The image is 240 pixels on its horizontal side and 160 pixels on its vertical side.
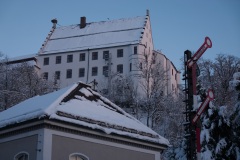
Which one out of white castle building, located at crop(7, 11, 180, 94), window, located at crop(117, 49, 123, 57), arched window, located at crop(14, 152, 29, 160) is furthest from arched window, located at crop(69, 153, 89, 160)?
window, located at crop(117, 49, 123, 57)

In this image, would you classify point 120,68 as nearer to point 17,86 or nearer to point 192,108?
point 17,86

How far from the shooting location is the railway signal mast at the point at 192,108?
11.5 metres

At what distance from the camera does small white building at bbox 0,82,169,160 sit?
16.4 m

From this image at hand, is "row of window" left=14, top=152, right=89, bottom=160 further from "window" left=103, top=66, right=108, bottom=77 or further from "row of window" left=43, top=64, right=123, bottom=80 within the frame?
"window" left=103, top=66, right=108, bottom=77

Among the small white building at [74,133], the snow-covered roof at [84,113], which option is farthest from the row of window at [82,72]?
the small white building at [74,133]

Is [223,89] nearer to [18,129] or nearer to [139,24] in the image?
[139,24]

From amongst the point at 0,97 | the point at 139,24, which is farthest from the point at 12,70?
the point at 139,24

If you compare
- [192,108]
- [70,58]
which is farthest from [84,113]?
[70,58]

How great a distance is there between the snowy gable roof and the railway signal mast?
51956 millimetres

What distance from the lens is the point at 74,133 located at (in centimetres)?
1720

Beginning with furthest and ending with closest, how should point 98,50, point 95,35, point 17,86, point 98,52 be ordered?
point 95,35, point 98,50, point 98,52, point 17,86

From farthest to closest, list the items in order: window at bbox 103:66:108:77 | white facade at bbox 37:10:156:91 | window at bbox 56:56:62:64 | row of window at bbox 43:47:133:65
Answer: window at bbox 56:56:62:64, row of window at bbox 43:47:133:65, white facade at bbox 37:10:156:91, window at bbox 103:66:108:77

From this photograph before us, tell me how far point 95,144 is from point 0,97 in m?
28.8

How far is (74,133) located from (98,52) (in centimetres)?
4925
